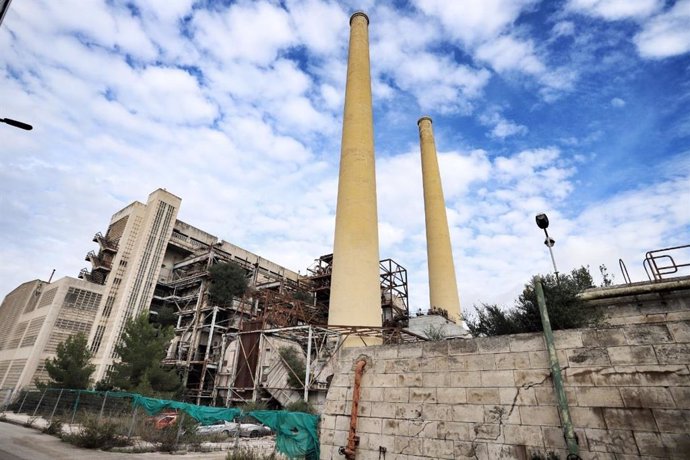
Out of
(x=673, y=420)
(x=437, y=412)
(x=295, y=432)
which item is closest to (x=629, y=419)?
(x=673, y=420)

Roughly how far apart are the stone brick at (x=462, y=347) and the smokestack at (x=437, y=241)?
64.6 ft

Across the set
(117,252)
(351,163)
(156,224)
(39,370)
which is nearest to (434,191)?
(351,163)

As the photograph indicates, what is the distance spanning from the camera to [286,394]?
21.1 m

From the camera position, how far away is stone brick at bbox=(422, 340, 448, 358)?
6480 millimetres

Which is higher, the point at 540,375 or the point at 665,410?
the point at 540,375

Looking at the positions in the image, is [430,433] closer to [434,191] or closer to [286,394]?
[286,394]

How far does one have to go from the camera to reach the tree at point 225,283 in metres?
33.5

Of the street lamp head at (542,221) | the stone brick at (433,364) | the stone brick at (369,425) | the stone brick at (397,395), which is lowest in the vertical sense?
the stone brick at (369,425)

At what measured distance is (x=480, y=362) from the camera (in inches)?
237

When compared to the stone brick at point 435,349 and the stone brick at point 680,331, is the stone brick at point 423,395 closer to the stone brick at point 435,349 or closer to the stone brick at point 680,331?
the stone brick at point 435,349

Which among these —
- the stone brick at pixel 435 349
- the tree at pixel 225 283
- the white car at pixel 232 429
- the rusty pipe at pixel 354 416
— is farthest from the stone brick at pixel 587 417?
the tree at pixel 225 283

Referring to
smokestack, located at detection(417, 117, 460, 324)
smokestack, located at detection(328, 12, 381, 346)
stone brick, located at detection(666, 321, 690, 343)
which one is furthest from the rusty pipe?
smokestack, located at detection(417, 117, 460, 324)

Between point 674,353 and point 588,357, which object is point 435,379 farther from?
point 674,353

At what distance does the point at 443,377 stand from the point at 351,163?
52.6 ft
